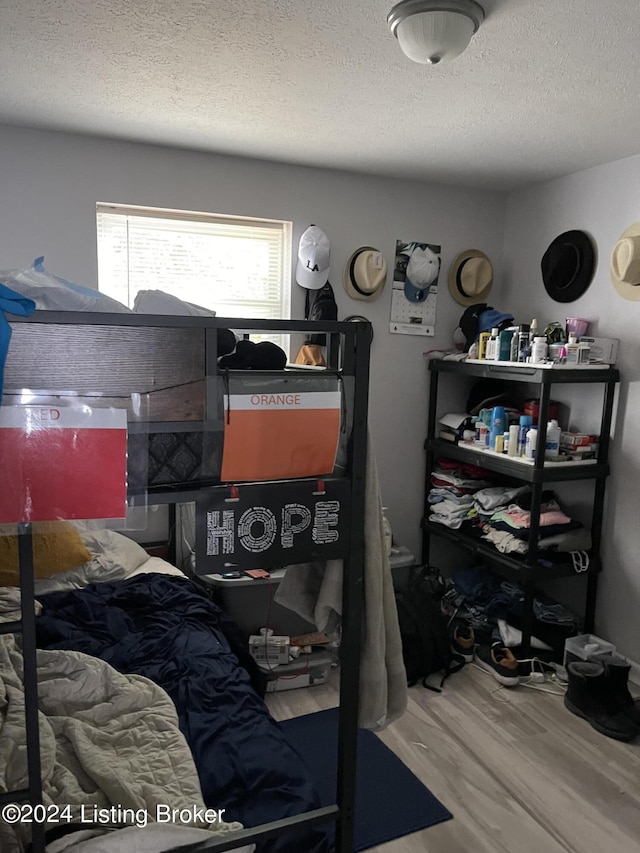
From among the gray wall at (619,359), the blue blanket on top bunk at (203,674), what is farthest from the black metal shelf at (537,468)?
the blue blanket on top bunk at (203,674)

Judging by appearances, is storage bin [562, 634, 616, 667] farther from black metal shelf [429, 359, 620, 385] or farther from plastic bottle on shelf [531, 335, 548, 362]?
plastic bottle on shelf [531, 335, 548, 362]

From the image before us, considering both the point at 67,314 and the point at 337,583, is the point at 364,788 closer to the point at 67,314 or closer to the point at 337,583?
the point at 337,583

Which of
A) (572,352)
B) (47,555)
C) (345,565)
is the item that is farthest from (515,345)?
(47,555)

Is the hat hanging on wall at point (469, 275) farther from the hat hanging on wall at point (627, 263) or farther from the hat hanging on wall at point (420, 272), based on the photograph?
the hat hanging on wall at point (627, 263)

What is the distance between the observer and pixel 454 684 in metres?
2.93

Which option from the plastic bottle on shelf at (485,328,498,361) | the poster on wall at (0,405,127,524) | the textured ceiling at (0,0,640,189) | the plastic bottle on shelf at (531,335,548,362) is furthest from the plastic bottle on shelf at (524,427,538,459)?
the poster on wall at (0,405,127,524)

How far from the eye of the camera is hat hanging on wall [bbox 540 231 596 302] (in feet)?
10.3

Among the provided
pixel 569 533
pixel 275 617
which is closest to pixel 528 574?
pixel 569 533

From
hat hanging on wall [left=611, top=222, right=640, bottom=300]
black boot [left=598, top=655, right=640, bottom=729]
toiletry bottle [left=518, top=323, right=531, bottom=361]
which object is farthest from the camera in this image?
toiletry bottle [left=518, top=323, right=531, bottom=361]

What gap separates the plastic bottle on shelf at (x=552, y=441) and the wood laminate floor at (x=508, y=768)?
1.10 m

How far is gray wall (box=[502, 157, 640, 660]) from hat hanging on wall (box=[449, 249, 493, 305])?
383mm

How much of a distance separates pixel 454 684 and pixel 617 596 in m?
0.92

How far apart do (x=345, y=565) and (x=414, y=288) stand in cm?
236

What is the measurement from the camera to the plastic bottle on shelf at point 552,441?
294 cm
